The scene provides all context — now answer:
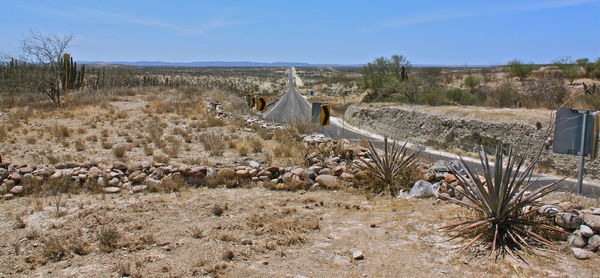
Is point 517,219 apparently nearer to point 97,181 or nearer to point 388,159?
point 388,159

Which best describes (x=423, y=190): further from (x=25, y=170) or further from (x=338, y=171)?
(x=25, y=170)

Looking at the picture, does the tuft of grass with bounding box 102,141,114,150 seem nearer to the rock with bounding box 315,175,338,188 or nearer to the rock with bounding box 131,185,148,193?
the rock with bounding box 131,185,148,193

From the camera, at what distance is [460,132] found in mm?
19797

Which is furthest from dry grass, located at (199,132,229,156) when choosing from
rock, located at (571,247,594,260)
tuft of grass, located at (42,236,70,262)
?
rock, located at (571,247,594,260)

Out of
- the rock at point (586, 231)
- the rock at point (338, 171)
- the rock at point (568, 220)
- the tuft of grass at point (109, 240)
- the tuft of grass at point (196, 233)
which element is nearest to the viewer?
the rock at point (586, 231)

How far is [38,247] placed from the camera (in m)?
5.10

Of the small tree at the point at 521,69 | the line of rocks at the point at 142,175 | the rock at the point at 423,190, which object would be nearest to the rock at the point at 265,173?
the line of rocks at the point at 142,175

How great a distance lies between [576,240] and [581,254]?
247 millimetres

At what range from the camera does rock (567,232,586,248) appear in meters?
4.51

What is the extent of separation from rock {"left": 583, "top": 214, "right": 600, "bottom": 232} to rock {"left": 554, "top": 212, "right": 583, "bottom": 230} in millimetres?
62

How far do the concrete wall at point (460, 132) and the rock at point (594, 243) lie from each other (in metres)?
8.53

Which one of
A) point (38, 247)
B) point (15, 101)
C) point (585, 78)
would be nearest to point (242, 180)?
point (38, 247)

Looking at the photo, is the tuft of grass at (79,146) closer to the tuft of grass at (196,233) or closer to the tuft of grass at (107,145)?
the tuft of grass at (107,145)

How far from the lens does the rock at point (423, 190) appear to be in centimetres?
691
